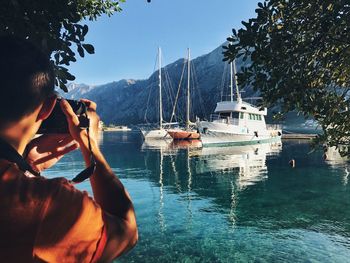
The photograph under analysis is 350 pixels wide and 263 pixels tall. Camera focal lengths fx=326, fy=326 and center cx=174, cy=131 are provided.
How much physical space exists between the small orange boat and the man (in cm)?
7174

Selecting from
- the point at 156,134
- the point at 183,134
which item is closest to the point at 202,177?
the point at 183,134

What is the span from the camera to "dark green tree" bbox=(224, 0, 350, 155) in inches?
204

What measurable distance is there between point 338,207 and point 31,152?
19.3 meters

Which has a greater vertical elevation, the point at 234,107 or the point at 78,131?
the point at 234,107

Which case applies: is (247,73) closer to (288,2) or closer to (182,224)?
(288,2)

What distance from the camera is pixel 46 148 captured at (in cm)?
226

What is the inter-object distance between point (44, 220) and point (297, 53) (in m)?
5.05

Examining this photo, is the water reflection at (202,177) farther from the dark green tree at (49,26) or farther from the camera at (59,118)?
the camera at (59,118)

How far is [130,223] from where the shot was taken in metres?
1.51

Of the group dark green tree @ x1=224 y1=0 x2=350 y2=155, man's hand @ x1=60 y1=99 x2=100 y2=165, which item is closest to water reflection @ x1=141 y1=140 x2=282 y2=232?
dark green tree @ x1=224 y1=0 x2=350 y2=155

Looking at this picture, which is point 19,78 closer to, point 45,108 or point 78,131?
point 45,108

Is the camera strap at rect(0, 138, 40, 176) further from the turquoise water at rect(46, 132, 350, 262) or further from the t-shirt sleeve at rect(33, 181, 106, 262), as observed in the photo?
the turquoise water at rect(46, 132, 350, 262)

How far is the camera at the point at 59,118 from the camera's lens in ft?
5.96

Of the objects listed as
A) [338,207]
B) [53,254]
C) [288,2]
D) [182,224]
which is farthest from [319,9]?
[338,207]
